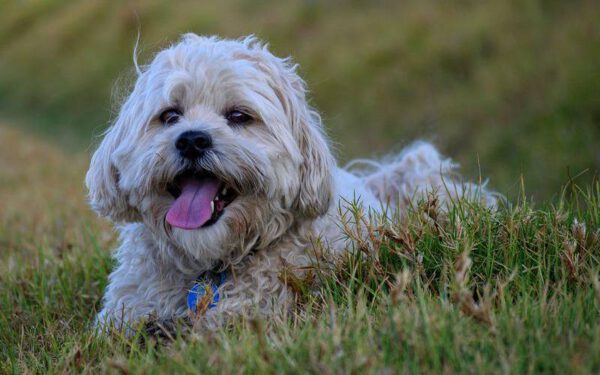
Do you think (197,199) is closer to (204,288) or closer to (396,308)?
(204,288)

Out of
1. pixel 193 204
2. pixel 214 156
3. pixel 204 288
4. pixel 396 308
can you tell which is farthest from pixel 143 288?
pixel 396 308

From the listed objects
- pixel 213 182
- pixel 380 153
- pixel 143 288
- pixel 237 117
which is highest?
pixel 380 153

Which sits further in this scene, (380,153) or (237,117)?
(380,153)

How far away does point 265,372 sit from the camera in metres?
2.66

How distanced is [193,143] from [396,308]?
139 cm

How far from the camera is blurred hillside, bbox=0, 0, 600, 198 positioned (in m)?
9.45

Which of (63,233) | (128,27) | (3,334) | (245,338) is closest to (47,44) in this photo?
(128,27)

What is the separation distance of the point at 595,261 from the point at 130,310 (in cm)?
215

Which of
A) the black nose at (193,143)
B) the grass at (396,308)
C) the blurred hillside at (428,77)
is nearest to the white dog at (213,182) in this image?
the black nose at (193,143)

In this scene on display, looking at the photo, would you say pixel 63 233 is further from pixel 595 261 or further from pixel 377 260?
pixel 595 261

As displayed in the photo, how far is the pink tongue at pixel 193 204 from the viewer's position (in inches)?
154

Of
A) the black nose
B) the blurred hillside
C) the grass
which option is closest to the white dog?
the black nose

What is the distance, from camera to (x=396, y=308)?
2893 millimetres

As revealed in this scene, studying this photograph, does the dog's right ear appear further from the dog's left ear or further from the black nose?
the dog's left ear
